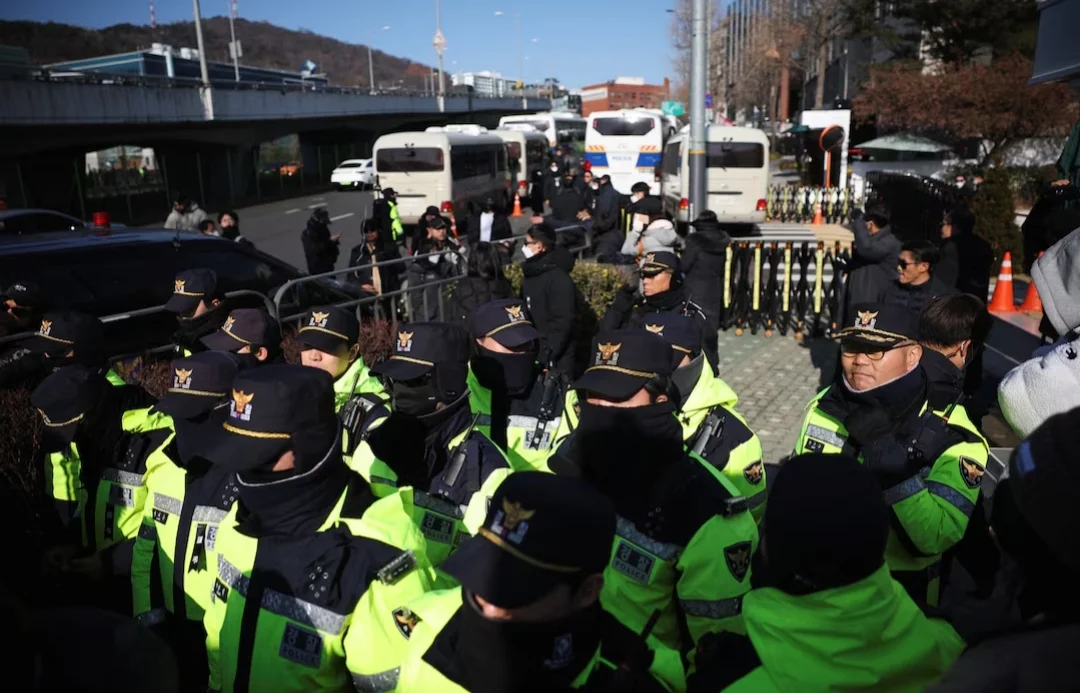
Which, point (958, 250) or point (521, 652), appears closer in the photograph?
point (521, 652)

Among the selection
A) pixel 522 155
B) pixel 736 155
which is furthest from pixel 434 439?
pixel 522 155

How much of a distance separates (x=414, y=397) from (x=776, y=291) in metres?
8.03

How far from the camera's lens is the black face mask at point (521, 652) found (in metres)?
1.70

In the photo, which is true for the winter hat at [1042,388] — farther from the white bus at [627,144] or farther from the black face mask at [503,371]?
the white bus at [627,144]

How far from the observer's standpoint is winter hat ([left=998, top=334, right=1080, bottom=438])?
2.15 meters

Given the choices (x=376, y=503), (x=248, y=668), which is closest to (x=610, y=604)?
(x=376, y=503)

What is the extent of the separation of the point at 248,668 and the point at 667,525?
1303 mm

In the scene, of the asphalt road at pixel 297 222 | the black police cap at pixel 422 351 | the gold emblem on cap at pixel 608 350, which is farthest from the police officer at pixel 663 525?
the asphalt road at pixel 297 222

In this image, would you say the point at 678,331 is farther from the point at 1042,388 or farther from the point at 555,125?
the point at 555,125

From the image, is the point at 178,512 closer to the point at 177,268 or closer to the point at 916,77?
the point at 177,268

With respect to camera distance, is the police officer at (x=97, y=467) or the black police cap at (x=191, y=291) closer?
the police officer at (x=97, y=467)

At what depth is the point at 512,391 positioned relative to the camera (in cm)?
392

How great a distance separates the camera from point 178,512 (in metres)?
3.00

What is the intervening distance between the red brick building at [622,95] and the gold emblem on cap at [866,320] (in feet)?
371
